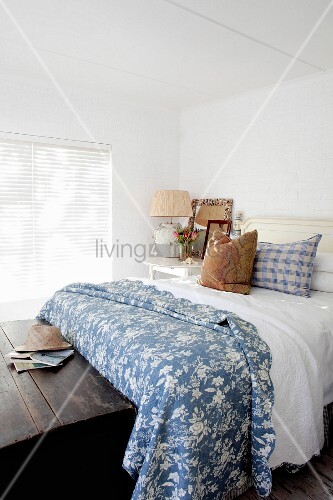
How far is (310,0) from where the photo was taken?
2066 mm

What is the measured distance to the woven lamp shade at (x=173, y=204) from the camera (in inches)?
158

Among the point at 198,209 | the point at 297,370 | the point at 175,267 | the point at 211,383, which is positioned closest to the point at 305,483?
the point at 297,370

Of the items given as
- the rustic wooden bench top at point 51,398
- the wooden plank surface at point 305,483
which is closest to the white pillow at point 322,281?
the wooden plank surface at point 305,483

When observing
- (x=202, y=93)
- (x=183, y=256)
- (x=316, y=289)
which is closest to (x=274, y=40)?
(x=202, y=93)

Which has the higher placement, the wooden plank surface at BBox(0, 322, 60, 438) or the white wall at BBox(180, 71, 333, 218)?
the white wall at BBox(180, 71, 333, 218)

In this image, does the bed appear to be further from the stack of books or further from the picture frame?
the picture frame

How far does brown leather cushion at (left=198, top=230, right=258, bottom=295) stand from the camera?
262 cm

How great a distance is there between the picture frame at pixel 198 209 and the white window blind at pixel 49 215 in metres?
0.96

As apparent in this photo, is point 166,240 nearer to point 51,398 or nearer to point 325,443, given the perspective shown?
point 325,443

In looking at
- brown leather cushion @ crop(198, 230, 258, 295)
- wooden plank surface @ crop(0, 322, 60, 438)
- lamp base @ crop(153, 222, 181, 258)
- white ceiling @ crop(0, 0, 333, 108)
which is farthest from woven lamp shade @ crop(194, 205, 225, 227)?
wooden plank surface @ crop(0, 322, 60, 438)

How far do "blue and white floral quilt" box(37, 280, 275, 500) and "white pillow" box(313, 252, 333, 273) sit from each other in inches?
45.0

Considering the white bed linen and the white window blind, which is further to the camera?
the white window blind

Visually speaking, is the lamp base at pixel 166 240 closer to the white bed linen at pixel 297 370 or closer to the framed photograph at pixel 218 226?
the framed photograph at pixel 218 226

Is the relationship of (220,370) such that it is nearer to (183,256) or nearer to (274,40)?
(274,40)
